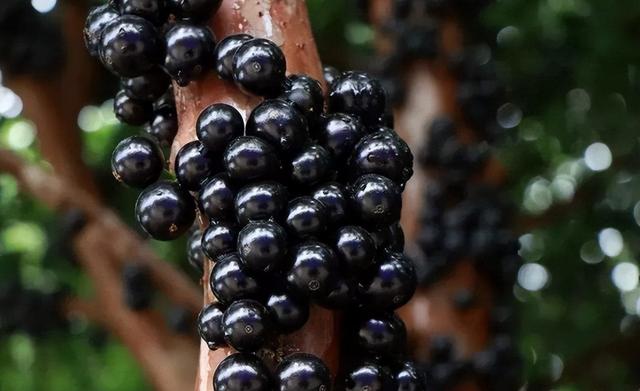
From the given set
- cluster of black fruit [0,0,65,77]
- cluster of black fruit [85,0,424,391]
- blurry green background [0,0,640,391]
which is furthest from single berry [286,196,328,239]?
cluster of black fruit [0,0,65,77]

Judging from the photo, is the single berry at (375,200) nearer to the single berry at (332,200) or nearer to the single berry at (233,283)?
the single berry at (332,200)

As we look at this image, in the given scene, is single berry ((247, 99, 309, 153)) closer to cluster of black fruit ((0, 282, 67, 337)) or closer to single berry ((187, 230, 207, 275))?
A: single berry ((187, 230, 207, 275))

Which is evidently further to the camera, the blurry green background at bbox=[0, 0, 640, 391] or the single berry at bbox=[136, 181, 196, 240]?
the blurry green background at bbox=[0, 0, 640, 391]

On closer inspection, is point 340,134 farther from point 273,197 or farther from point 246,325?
point 246,325

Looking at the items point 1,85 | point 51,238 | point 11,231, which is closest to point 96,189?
point 51,238

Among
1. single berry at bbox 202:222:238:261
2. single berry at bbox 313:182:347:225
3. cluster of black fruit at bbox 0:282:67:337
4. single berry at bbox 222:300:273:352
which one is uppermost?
single berry at bbox 313:182:347:225

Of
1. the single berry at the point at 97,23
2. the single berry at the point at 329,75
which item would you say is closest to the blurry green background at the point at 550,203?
the single berry at the point at 329,75
